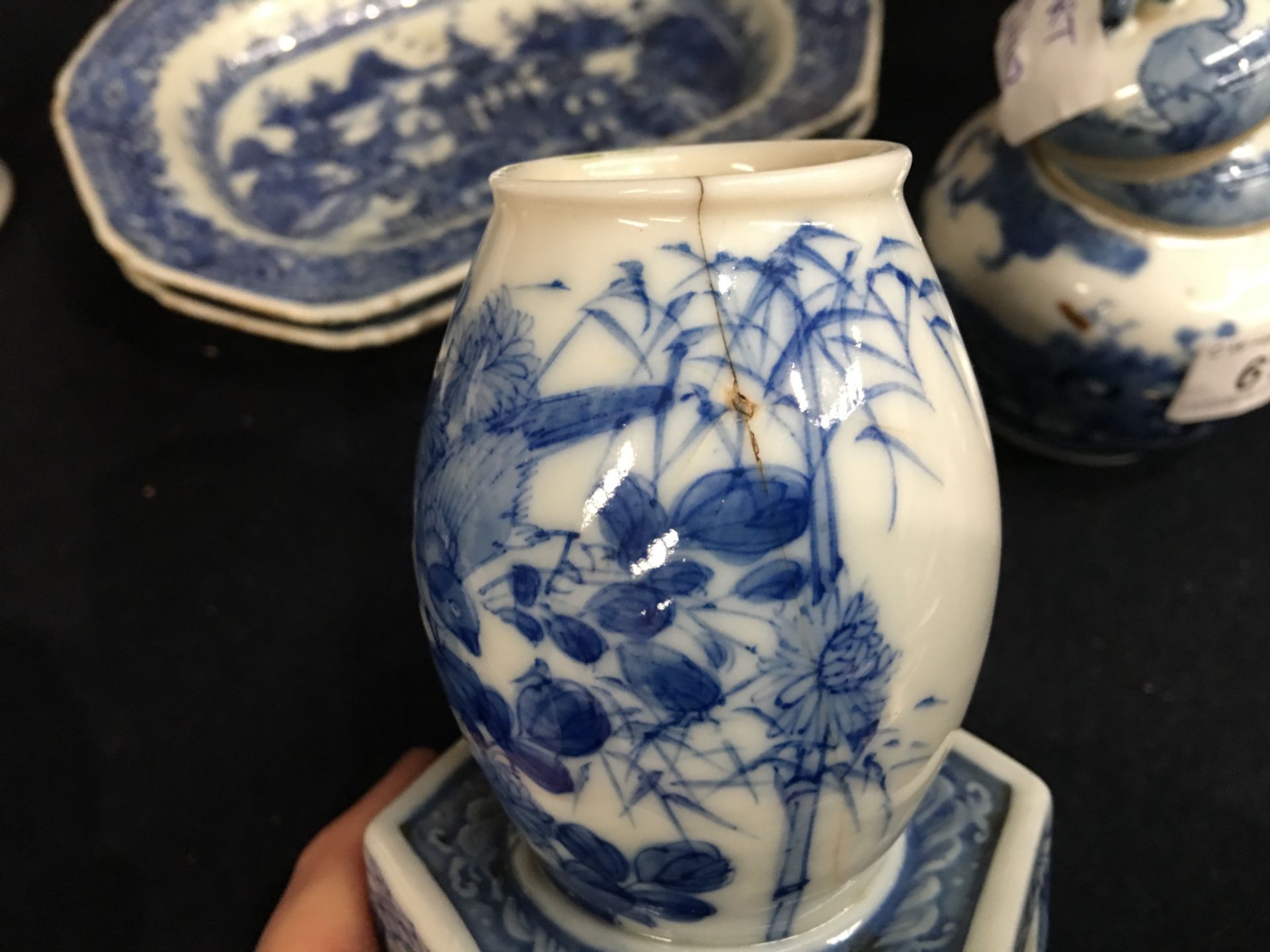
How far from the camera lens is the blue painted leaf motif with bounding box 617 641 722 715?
11.2 inches

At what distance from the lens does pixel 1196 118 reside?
1.61 ft

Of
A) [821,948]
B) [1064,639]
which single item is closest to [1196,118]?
[1064,639]

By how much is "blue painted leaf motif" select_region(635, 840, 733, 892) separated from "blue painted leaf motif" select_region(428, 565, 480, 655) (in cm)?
9

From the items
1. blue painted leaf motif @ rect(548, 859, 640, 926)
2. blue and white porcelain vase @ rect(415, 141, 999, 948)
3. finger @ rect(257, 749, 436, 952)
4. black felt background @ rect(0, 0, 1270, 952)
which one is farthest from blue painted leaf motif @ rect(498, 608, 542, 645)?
black felt background @ rect(0, 0, 1270, 952)

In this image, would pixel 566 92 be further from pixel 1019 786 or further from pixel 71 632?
pixel 1019 786

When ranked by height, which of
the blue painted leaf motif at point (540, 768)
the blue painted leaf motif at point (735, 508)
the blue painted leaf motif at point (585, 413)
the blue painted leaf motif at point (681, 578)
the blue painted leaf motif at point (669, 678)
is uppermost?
the blue painted leaf motif at point (585, 413)

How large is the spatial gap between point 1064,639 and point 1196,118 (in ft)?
1.10

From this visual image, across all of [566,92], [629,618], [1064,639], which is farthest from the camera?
[566,92]

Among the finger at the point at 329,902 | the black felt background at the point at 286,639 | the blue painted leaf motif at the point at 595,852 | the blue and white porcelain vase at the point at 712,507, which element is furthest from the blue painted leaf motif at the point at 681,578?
the black felt background at the point at 286,639

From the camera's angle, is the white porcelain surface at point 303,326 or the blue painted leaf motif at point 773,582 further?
the white porcelain surface at point 303,326

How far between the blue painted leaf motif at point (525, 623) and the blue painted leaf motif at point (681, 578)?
0.04m

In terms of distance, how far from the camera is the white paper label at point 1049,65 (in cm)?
50

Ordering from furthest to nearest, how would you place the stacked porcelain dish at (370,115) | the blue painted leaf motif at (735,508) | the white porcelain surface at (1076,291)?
the stacked porcelain dish at (370,115) < the white porcelain surface at (1076,291) < the blue painted leaf motif at (735,508)

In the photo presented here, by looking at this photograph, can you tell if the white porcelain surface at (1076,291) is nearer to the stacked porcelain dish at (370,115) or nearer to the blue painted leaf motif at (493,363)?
the stacked porcelain dish at (370,115)
